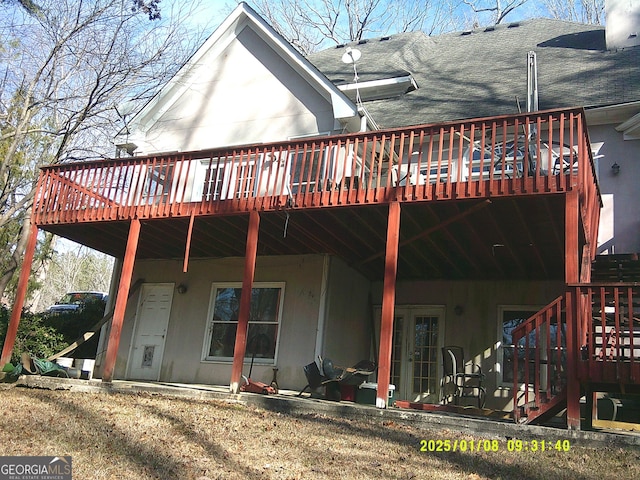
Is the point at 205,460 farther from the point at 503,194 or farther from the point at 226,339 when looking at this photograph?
the point at 226,339

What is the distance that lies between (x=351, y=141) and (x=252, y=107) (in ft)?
14.1

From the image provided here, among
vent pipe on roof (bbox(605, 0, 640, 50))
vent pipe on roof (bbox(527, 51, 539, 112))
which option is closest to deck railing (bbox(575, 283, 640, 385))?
vent pipe on roof (bbox(527, 51, 539, 112))

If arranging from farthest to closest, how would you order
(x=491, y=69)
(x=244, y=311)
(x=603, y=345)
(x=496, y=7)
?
(x=496, y=7) < (x=491, y=69) < (x=244, y=311) < (x=603, y=345)

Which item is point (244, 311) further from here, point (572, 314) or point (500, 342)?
point (500, 342)

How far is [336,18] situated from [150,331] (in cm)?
1756

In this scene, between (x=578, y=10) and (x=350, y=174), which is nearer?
(x=350, y=174)

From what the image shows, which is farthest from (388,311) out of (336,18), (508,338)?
(336,18)

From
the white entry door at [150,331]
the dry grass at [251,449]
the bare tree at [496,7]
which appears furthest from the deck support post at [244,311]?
the bare tree at [496,7]

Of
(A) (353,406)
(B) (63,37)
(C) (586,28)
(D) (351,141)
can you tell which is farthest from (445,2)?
(A) (353,406)

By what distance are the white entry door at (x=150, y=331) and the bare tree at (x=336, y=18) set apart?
15267 millimetres

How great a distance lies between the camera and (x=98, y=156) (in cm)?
1492

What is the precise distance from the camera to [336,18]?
81.4 ft

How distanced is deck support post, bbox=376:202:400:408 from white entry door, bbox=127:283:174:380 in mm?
5607

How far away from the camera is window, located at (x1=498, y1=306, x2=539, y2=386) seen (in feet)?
34.0
